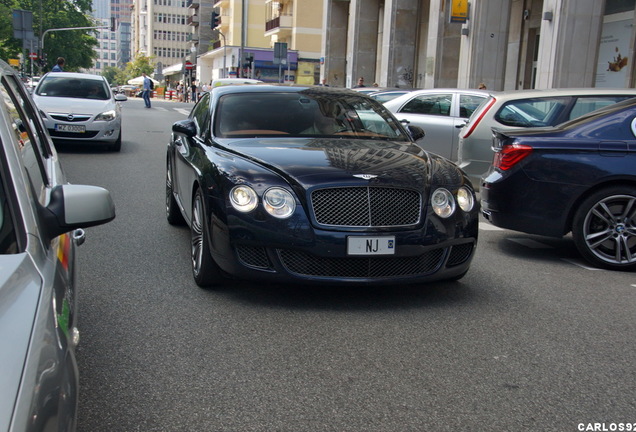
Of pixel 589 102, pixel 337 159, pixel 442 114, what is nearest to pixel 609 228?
→ pixel 589 102

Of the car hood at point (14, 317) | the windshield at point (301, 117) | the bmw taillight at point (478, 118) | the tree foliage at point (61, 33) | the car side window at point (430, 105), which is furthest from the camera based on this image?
the tree foliage at point (61, 33)

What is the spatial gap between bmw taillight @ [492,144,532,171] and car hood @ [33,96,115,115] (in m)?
10.0

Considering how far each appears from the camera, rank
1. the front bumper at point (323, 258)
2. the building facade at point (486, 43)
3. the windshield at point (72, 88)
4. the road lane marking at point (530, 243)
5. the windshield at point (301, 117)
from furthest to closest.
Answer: the building facade at point (486, 43) → the windshield at point (72, 88) → the road lane marking at point (530, 243) → the windshield at point (301, 117) → the front bumper at point (323, 258)

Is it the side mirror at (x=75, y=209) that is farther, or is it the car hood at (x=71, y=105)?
the car hood at (x=71, y=105)

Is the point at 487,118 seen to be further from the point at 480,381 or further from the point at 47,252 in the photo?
the point at 47,252

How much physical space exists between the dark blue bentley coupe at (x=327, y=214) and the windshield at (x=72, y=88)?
10650mm

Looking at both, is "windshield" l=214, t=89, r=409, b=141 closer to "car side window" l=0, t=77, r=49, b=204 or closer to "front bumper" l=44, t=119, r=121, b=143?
"car side window" l=0, t=77, r=49, b=204

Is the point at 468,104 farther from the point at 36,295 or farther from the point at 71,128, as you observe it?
the point at 36,295

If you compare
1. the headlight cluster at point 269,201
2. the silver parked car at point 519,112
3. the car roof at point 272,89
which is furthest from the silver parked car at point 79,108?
the headlight cluster at point 269,201

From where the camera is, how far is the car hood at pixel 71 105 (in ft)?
46.1

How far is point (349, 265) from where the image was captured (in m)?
4.70

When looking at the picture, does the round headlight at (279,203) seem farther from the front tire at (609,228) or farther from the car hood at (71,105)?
the car hood at (71,105)

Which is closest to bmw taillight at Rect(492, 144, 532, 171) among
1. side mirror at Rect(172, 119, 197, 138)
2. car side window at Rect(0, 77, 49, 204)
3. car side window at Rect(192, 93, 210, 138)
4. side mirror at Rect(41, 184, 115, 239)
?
car side window at Rect(192, 93, 210, 138)

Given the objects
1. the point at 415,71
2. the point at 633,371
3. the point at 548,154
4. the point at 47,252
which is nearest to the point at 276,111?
the point at 548,154
